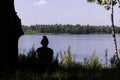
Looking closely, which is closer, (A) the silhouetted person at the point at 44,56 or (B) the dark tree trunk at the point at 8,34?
(A) the silhouetted person at the point at 44,56

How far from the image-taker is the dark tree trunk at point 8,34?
39.9 ft

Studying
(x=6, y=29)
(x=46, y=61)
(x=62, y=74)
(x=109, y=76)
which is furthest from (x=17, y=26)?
(x=109, y=76)

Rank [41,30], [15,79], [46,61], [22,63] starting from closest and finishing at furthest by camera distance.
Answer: [15,79]
[46,61]
[22,63]
[41,30]

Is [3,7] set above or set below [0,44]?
above

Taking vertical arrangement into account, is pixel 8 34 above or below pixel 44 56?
above

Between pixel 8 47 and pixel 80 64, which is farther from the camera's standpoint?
pixel 80 64

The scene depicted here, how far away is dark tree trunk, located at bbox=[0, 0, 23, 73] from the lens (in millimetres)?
12164

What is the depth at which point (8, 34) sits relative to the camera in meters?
12.3

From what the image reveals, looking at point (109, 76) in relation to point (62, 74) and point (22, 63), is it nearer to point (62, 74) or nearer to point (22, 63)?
point (62, 74)

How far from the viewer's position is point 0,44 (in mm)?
12148

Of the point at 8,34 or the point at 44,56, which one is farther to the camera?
the point at 8,34

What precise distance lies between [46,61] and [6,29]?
1577 mm

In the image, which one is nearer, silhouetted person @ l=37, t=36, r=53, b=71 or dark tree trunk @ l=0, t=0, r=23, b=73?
silhouetted person @ l=37, t=36, r=53, b=71

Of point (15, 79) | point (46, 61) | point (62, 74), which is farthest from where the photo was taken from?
point (46, 61)
